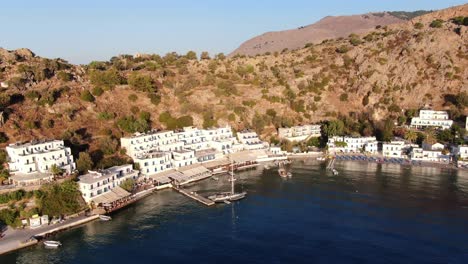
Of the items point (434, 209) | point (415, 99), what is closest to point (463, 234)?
point (434, 209)

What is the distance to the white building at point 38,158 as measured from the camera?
66562 mm

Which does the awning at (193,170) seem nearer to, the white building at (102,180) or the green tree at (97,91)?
the white building at (102,180)

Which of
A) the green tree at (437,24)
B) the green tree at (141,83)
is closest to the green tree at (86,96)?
the green tree at (141,83)

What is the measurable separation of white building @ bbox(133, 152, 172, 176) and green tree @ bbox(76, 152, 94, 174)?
950 cm

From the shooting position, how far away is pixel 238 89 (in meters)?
124

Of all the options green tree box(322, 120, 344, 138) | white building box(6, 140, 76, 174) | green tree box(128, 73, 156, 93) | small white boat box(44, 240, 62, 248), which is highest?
green tree box(128, 73, 156, 93)

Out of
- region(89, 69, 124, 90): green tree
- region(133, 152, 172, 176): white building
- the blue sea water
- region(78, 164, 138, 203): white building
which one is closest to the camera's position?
the blue sea water

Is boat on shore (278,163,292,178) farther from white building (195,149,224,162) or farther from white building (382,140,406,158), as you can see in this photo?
white building (382,140,406,158)

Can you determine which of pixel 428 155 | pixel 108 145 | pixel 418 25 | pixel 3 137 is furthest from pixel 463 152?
pixel 3 137

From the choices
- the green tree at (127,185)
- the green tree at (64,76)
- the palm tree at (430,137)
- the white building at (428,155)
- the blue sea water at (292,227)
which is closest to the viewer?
the blue sea water at (292,227)

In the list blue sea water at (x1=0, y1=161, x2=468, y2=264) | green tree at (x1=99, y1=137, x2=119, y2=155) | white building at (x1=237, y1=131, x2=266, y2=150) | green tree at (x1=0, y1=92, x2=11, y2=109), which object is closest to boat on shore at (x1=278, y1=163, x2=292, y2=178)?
blue sea water at (x1=0, y1=161, x2=468, y2=264)

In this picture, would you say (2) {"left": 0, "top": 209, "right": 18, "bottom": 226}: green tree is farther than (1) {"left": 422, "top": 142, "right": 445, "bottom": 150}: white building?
No

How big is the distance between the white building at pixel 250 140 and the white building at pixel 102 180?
32886 mm

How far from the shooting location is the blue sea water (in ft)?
160
